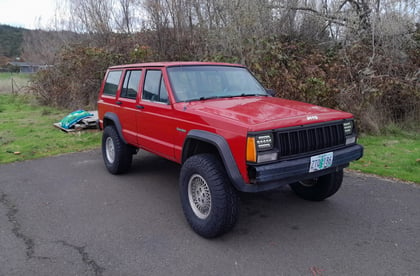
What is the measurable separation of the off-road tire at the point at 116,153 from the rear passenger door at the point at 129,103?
22cm

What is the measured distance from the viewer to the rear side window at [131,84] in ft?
16.2

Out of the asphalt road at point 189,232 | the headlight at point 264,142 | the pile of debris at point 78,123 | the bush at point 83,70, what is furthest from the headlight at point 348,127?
the bush at point 83,70

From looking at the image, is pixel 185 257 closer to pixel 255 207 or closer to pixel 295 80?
pixel 255 207

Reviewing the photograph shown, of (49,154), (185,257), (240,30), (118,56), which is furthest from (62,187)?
(118,56)

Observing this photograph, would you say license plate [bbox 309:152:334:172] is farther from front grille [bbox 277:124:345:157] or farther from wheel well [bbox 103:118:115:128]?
wheel well [bbox 103:118:115:128]

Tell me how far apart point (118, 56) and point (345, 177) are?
10.5m

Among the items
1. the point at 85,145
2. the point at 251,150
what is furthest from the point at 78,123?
the point at 251,150

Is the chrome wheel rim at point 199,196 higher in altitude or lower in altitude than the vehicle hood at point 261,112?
lower

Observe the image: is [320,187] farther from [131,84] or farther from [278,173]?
[131,84]

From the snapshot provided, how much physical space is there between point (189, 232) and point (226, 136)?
3.87ft

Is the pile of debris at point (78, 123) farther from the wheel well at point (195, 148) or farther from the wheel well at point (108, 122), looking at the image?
the wheel well at point (195, 148)

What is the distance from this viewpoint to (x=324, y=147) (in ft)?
11.4

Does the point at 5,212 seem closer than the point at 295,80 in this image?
Yes

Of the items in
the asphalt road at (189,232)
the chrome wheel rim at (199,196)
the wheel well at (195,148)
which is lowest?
the asphalt road at (189,232)
